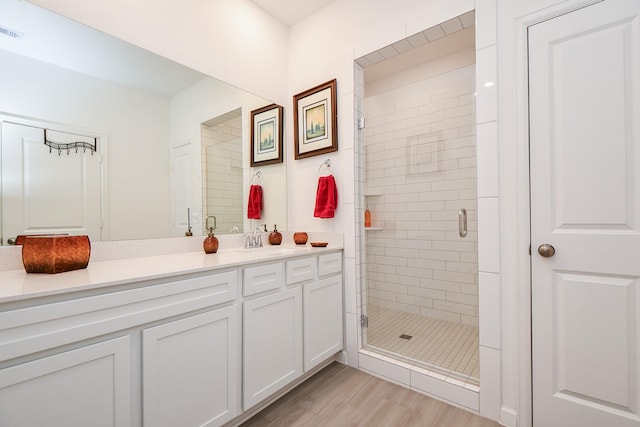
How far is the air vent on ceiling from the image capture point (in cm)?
124

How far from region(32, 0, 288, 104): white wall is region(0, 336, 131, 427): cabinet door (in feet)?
5.18

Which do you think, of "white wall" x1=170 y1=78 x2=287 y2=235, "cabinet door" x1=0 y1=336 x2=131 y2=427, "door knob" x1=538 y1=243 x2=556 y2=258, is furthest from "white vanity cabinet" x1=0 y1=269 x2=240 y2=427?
"door knob" x1=538 y1=243 x2=556 y2=258

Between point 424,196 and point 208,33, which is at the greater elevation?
point 208,33

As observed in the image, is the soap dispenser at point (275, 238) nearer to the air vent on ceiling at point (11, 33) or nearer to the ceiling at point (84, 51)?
the ceiling at point (84, 51)

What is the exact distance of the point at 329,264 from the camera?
204 centimetres

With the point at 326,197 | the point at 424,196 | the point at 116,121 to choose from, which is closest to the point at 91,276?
the point at 116,121

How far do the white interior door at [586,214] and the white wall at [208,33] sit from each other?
183 centimetres

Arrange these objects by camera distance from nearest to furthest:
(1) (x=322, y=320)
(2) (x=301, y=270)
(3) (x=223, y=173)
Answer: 1. (2) (x=301, y=270)
2. (1) (x=322, y=320)
3. (3) (x=223, y=173)

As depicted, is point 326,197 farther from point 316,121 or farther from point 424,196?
point 424,196

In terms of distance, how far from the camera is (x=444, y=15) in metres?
1.72

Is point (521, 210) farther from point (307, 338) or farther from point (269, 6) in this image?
point (269, 6)

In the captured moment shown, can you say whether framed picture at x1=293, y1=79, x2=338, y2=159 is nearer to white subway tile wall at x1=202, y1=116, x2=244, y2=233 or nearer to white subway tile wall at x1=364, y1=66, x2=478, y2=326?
white subway tile wall at x1=202, y1=116, x2=244, y2=233

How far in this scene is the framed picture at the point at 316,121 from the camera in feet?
7.25

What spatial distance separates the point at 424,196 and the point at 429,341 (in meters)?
1.38
